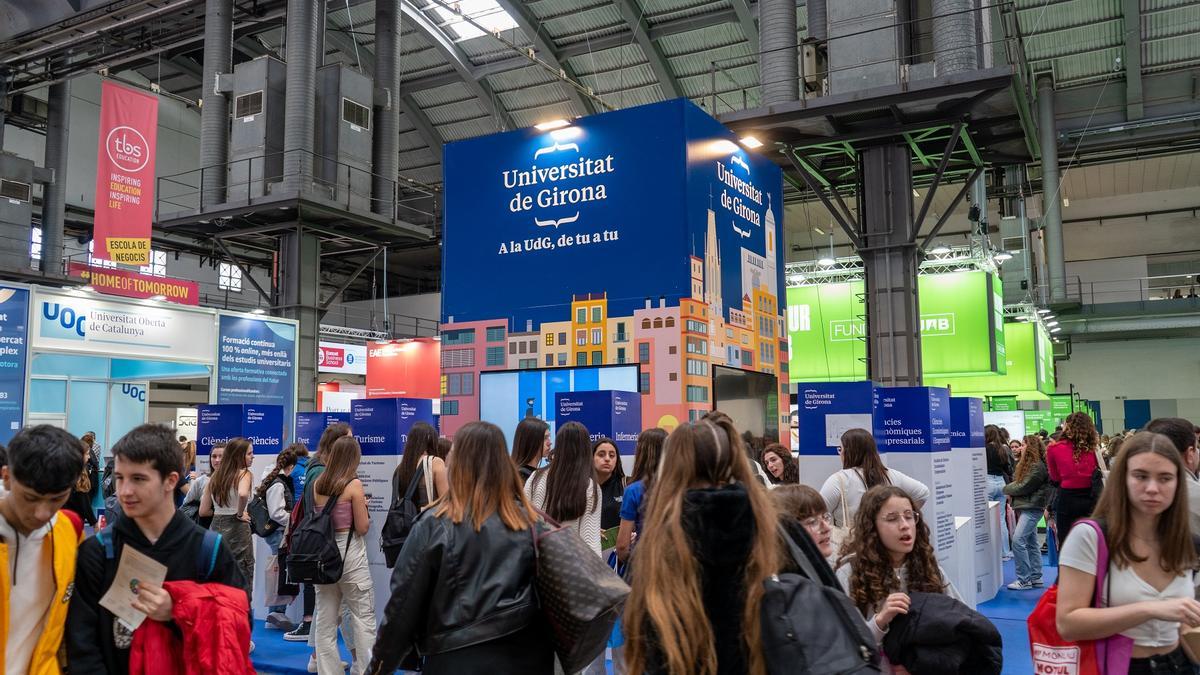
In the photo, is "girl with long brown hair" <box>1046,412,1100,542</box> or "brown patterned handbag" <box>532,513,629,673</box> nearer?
"brown patterned handbag" <box>532,513,629,673</box>

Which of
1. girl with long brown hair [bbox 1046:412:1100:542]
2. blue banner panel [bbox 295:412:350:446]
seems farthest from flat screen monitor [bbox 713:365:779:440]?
blue banner panel [bbox 295:412:350:446]

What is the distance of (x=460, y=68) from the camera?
75.5 ft

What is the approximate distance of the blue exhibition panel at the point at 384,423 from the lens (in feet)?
22.5

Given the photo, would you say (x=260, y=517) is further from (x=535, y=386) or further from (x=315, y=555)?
(x=535, y=386)

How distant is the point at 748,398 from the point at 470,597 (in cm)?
807

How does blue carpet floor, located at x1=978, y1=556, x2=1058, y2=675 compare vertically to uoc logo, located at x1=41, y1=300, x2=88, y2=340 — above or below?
below

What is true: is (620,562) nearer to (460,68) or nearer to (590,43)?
(590,43)

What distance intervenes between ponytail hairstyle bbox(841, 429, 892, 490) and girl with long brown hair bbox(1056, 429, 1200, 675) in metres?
2.18

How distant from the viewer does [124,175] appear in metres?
14.2

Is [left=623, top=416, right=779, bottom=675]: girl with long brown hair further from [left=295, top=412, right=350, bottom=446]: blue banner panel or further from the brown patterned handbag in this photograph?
[left=295, top=412, right=350, bottom=446]: blue banner panel

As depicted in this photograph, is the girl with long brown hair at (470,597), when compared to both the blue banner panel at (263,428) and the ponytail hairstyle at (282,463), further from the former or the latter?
the blue banner panel at (263,428)

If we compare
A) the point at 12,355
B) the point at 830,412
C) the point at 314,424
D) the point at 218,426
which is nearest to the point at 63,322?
the point at 12,355

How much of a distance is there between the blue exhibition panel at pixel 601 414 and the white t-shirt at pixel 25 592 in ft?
15.4

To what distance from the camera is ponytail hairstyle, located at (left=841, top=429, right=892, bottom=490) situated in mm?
4852
